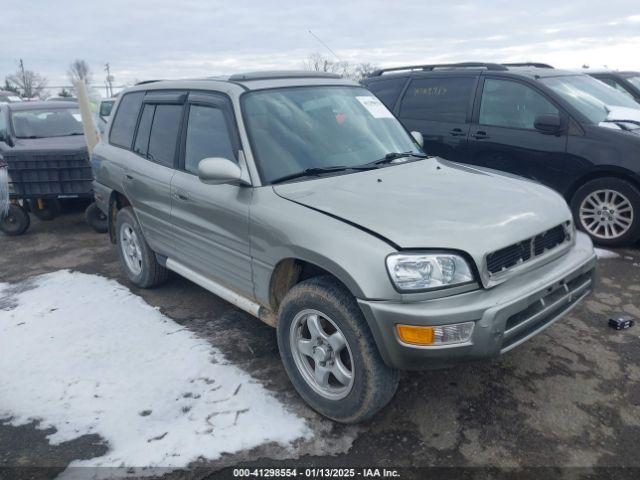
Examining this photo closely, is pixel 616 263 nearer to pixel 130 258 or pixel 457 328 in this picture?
pixel 457 328

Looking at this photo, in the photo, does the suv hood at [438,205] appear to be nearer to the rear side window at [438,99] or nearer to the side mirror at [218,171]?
the side mirror at [218,171]

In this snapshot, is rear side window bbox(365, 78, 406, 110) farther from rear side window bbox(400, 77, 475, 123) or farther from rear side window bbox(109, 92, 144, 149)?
rear side window bbox(109, 92, 144, 149)

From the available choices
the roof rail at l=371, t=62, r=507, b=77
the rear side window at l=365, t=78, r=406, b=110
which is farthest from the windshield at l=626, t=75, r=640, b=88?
the rear side window at l=365, t=78, r=406, b=110

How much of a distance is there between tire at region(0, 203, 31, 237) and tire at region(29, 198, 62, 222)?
178mm

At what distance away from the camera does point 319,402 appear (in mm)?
2938

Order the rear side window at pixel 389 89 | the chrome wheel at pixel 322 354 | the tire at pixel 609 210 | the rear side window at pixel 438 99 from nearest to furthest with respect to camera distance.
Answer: the chrome wheel at pixel 322 354 → the tire at pixel 609 210 → the rear side window at pixel 438 99 → the rear side window at pixel 389 89

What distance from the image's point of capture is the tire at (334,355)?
8.55ft

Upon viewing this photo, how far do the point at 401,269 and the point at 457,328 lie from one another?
14.9 inches

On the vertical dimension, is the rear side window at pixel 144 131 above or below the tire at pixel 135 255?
→ above

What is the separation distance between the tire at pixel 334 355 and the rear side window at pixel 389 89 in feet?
15.2

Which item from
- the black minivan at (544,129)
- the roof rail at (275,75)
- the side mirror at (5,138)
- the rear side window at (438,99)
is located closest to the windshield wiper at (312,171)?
the roof rail at (275,75)

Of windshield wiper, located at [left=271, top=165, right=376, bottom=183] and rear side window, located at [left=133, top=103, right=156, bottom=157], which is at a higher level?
rear side window, located at [left=133, top=103, right=156, bottom=157]

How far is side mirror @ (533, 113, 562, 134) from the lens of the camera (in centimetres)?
546

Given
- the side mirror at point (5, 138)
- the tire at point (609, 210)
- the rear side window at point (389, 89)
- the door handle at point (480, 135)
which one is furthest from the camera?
the side mirror at point (5, 138)
